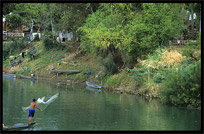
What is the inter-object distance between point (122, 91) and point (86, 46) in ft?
37.6

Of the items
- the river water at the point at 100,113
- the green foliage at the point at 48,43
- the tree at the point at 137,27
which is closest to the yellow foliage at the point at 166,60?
the river water at the point at 100,113

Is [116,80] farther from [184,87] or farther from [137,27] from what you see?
[184,87]

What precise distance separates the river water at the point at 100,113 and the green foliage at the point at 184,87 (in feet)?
2.16

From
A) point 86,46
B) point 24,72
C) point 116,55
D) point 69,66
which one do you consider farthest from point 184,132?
point 24,72

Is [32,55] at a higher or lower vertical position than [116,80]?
higher

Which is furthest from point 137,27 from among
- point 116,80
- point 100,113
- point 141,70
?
point 100,113

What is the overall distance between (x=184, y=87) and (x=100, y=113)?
18.3ft

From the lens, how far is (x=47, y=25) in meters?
67.6

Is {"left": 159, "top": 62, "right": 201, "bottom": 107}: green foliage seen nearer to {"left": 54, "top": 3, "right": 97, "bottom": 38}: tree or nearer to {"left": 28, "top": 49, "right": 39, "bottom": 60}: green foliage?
{"left": 54, "top": 3, "right": 97, "bottom": 38}: tree

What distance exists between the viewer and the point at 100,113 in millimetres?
26812

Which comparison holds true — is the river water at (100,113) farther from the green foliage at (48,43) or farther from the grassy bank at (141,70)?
the green foliage at (48,43)

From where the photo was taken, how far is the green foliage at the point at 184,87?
84.4 feet

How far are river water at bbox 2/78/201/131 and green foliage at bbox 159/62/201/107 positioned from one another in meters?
0.66

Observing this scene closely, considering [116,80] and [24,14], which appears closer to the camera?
[116,80]
